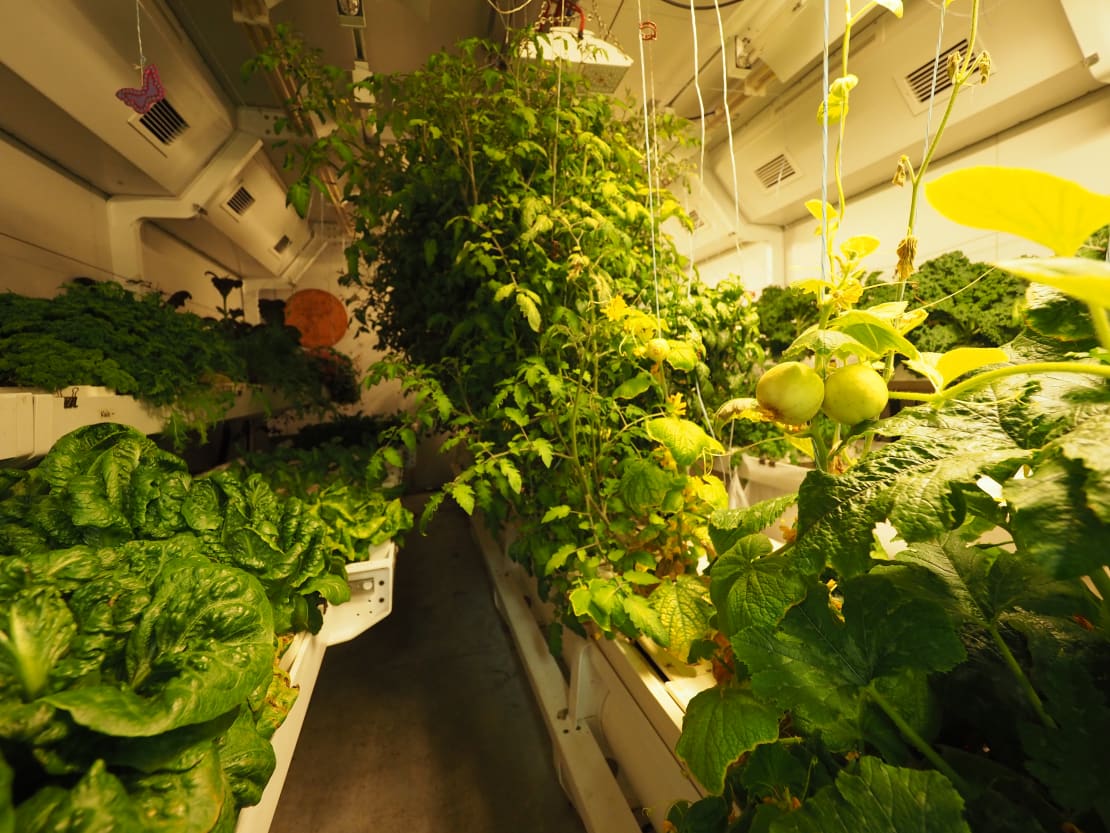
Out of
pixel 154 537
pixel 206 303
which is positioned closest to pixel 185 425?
pixel 154 537

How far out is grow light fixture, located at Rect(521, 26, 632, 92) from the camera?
3.68 ft

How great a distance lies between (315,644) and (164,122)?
1.93m

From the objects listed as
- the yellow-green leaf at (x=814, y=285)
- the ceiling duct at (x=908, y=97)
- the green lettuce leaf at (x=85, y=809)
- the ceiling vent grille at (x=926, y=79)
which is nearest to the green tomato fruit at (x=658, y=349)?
the yellow-green leaf at (x=814, y=285)

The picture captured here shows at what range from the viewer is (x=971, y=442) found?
361mm

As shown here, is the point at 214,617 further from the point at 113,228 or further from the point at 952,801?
the point at 113,228

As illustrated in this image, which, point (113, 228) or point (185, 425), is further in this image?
point (113, 228)

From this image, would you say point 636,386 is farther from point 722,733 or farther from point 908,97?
point 908,97

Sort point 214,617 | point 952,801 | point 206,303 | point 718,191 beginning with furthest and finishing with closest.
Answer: point 206,303 < point 718,191 < point 214,617 < point 952,801

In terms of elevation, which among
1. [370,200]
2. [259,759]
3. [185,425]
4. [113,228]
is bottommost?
[259,759]

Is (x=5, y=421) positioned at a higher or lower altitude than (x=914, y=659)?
higher

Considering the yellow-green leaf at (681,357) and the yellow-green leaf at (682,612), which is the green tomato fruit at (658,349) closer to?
the yellow-green leaf at (681,357)

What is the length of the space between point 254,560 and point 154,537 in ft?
0.50

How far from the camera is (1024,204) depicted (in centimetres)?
27

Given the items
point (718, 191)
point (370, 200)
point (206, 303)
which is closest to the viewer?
point (370, 200)
